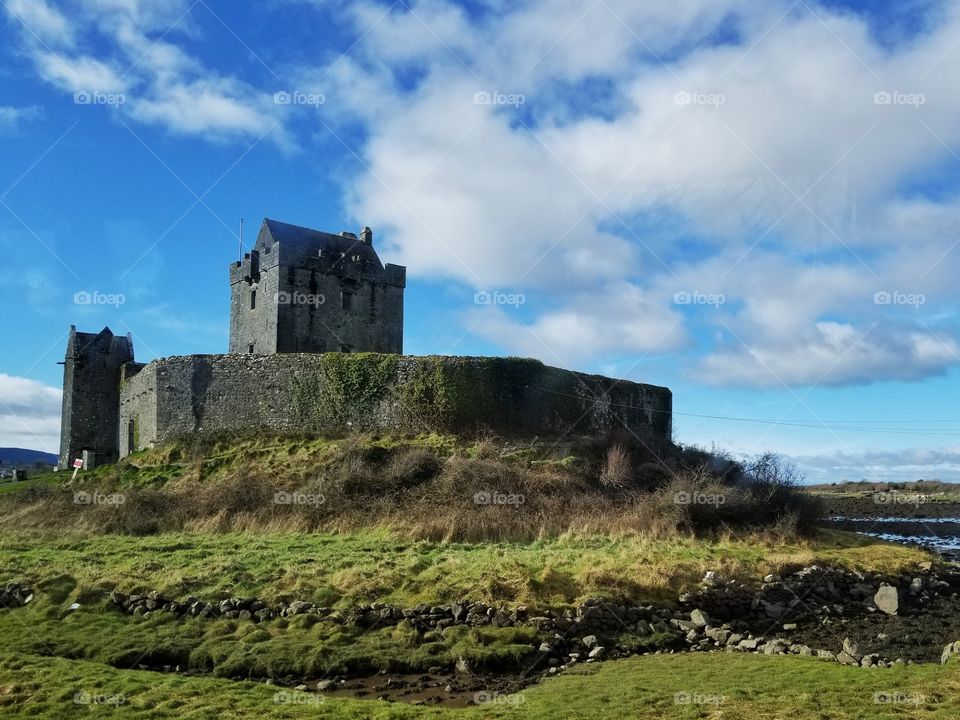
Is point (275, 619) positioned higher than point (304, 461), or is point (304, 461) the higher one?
point (304, 461)

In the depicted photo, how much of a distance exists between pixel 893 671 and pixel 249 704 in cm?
1172

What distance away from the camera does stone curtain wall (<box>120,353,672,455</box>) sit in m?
37.1

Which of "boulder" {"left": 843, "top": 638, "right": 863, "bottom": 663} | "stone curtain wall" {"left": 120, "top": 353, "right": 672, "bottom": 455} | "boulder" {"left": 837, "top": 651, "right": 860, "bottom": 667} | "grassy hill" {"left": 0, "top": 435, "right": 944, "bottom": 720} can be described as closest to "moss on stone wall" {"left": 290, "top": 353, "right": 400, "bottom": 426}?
"stone curtain wall" {"left": 120, "top": 353, "right": 672, "bottom": 455}

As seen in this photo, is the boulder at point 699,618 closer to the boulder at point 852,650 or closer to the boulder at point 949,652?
the boulder at point 852,650

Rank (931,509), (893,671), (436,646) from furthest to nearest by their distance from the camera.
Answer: (931,509)
(436,646)
(893,671)

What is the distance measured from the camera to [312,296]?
46812mm

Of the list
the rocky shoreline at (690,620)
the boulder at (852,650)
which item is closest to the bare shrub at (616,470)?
the rocky shoreline at (690,620)

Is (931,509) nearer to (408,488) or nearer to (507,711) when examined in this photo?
(408,488)

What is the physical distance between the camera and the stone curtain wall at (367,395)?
122 ft

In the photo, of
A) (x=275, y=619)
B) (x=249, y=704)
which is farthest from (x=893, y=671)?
(x=275, y=619)

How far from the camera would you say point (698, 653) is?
1603 cm

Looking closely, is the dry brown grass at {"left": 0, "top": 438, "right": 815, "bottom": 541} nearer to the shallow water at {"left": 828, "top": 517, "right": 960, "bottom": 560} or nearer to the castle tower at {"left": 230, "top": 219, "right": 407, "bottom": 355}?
the shallow water at {"left": 828, "top": 517, "right": 960, "bottom": 560}

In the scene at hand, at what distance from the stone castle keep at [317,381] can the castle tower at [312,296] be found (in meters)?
0.08

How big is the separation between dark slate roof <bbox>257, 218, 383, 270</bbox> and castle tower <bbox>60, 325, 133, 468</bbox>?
43.1 feet
